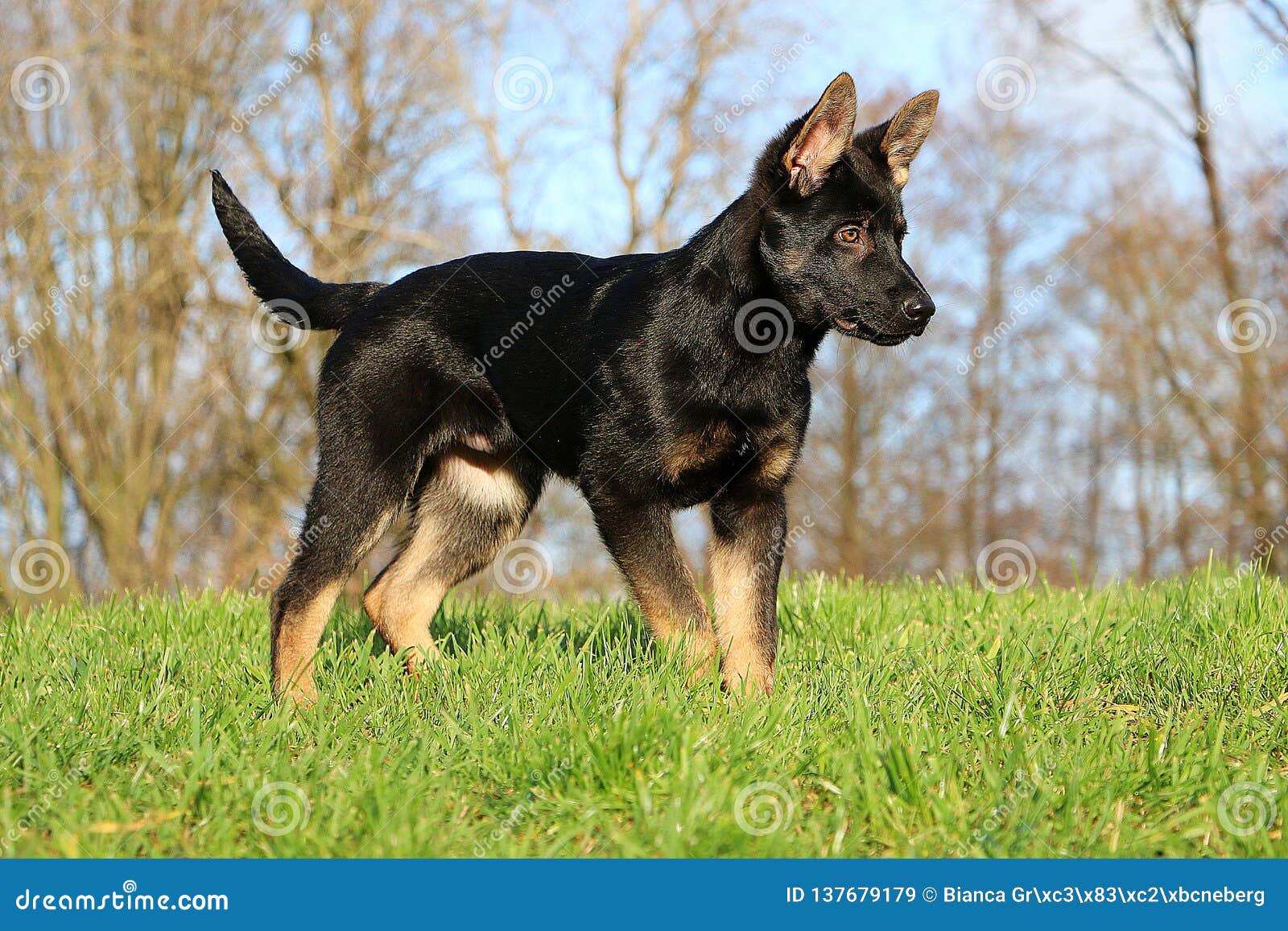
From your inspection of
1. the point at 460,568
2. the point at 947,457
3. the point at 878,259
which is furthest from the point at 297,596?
the point at 947,457

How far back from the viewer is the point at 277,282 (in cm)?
501

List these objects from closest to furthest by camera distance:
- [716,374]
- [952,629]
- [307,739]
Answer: [307,739] → [716,374] → [952,629]

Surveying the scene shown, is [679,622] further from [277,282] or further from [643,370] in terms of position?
[277,282]

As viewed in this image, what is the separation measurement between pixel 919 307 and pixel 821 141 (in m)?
0.78

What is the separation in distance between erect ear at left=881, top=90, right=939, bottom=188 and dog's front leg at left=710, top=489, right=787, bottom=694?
1.49 metres

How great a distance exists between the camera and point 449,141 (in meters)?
13.4

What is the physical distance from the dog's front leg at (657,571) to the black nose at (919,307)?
3.91ft

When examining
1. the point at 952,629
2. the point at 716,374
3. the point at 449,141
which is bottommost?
the point at 952,629

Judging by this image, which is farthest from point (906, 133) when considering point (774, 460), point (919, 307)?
point (774, 460)

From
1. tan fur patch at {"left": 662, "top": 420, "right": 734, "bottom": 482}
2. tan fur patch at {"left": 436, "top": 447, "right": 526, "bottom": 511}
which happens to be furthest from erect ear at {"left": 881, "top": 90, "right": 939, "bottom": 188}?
tan fur patch at {"left": 436, "top": 447, "right": 526, "bottom": 511}

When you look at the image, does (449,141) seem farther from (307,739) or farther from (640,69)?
(307,739)

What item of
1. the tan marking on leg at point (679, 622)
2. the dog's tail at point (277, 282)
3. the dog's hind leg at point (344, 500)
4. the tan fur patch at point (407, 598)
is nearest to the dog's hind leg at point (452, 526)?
the tan fur patch at point (407, 598)

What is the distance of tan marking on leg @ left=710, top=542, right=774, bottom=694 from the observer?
4262 millimetres

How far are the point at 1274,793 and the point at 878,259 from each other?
7.63ft
